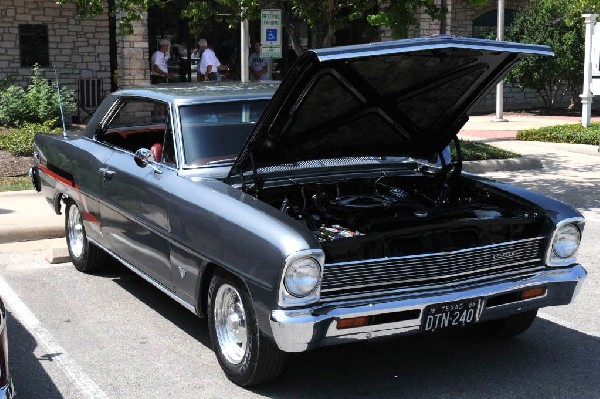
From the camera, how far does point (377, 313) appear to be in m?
4.41

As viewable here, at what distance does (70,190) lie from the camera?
7.18m

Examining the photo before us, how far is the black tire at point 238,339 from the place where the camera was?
460 cm

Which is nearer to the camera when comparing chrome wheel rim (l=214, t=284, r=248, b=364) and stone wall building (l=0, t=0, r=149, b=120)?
chrome wheel rim (l=214, t=284, r=248, b=364)

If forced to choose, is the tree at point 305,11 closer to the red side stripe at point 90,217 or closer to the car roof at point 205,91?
the car roof at point 205,91

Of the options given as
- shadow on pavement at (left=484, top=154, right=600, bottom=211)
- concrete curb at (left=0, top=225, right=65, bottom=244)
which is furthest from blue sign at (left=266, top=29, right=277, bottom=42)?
concrete curb at (left=0, top=225, right=65, bottom=244)

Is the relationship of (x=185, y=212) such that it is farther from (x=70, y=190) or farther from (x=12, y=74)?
(x=12, y=74)

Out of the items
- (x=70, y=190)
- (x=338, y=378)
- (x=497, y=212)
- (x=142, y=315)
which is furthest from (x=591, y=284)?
(x=70, y=190)

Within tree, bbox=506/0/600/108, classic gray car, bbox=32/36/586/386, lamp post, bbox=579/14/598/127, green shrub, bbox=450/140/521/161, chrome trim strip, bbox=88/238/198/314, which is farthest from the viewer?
tree, bbox=506/0/600/108

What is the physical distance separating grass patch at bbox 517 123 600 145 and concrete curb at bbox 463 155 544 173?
9.26 feet

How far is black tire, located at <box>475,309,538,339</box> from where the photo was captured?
216 inches

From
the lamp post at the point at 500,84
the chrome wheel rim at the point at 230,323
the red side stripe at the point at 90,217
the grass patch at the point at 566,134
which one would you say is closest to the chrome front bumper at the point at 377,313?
the chrome wheel rim at the point at 230,323

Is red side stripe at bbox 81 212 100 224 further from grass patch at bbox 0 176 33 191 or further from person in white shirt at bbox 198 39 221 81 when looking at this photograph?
person in white shirt at bbox 198 39 221 81

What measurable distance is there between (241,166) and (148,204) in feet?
2.40

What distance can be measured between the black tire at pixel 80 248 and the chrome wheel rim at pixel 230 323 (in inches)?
98.4
